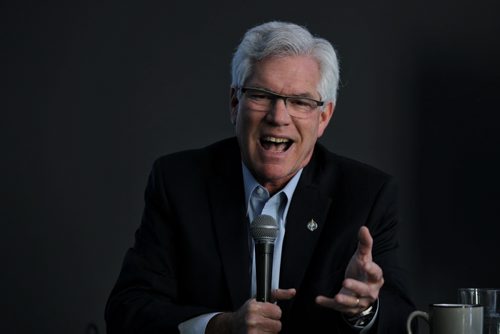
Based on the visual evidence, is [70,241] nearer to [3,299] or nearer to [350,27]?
[3,299]

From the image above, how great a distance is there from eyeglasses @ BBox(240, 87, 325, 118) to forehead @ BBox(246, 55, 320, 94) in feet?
0.06

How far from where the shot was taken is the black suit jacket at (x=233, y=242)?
2270 millimetres

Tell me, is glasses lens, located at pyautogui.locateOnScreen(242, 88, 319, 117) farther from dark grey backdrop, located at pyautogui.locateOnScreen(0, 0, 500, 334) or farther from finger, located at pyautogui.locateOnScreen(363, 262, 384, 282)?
dark grey backdrop, located at pyautogui.locateOnScreen(0, 0, 500, 334)

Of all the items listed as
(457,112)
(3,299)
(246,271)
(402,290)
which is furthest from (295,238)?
(3,299)

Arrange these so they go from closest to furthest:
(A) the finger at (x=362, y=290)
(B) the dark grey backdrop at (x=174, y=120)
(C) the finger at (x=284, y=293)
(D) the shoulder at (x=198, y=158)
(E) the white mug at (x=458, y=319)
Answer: (E) the white mug at (x=458, y=319)
(A) the finger at (x=362, y=290)
(C) the finger at (x=284, y=293)
(D) the shoulder at (x=198, y=158)
(B) the dark grey backdrop at (x=174, y=120)

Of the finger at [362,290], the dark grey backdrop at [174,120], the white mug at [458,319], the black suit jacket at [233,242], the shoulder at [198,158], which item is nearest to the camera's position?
the white mug at [458,319]

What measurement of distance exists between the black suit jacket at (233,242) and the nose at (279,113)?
237 mm

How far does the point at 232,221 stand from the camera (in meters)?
2.38

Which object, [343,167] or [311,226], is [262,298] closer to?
[311,226]

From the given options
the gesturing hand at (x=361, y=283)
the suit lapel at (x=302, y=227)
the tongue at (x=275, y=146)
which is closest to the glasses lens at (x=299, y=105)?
the tongue at (x=275, y=146)

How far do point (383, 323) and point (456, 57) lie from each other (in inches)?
71.8

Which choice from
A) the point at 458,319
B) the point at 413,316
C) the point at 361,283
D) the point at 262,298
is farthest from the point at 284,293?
the point at 458,319

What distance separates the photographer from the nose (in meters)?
2.29

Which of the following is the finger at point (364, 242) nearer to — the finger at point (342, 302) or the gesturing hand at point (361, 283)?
the gesturing hand at point (361, 283)
